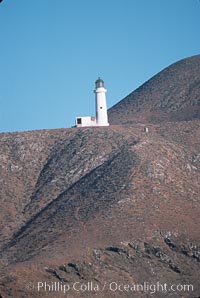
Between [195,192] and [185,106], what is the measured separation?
3632 centimetres

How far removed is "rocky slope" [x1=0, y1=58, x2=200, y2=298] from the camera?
52500mm

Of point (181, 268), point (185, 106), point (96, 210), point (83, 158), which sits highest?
point (185, 106)

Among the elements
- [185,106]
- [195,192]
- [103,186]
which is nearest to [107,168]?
[103,186]

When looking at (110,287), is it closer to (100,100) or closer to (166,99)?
(100,100)

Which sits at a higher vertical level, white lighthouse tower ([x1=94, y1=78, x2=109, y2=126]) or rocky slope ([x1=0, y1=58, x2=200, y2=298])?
white lighthouse tower ([x1=94, y1=78, x2=109, y2=126])

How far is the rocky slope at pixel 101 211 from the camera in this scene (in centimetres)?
5250

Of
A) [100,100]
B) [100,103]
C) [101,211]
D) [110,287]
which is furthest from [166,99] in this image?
[110,287]

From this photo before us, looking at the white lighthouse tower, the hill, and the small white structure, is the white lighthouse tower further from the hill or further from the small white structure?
the hill

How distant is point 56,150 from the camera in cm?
7456

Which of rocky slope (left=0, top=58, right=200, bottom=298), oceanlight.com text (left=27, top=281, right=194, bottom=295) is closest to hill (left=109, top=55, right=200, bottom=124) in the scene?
rocky slope (left=0, top=58, right=200, bottom=298)

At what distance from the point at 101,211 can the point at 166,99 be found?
45.3 meters

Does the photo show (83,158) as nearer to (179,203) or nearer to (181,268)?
(179,203)

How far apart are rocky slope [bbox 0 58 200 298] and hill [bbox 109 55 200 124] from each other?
18.3 m

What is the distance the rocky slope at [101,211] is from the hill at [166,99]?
18.3 m
